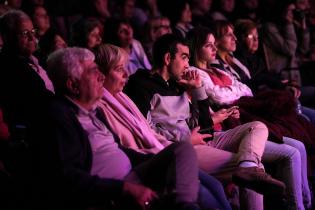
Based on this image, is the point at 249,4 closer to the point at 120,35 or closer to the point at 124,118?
the point at 120,35

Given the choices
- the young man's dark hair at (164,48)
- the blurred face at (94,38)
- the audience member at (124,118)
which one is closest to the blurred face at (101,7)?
the blurred face at (94,38)

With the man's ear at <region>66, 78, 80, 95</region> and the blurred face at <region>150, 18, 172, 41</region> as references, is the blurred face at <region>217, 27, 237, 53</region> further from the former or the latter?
the man's ear at <region>66, 78, 80, 95</region>

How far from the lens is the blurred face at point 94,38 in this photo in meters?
4.39

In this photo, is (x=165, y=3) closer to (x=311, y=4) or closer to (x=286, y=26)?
(x=286, y=26)

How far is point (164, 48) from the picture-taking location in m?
3.28

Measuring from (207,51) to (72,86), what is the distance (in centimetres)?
164

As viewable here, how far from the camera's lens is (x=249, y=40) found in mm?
4770

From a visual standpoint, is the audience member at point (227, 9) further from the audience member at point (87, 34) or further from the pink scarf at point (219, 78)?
the pink scarf at point (219, 78)

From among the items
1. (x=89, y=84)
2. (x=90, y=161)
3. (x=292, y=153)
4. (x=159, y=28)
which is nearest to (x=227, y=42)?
(x=159, y=28)

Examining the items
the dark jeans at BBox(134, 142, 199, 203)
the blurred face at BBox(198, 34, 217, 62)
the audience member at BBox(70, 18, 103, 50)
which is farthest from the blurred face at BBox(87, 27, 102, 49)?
the dark jeans at BBox(134, 142, 199, 203)

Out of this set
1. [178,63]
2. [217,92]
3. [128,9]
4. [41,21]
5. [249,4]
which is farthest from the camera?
[249,4]

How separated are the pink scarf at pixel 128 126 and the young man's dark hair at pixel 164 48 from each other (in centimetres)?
58

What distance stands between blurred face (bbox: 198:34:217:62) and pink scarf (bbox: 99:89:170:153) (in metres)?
1.17

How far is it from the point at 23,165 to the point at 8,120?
52 cm
